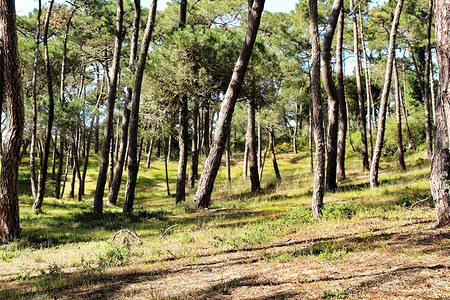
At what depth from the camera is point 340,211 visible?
7.15 m

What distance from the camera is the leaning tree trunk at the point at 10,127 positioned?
7074 mm

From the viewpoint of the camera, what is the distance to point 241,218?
848cm

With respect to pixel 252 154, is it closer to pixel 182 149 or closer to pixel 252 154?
pixel 252 154

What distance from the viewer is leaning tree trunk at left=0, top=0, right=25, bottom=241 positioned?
707cm

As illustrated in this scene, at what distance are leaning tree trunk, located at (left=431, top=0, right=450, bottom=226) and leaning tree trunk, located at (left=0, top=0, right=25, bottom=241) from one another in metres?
8.09

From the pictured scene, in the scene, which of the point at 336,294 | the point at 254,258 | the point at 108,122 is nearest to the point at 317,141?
the point at 254,258

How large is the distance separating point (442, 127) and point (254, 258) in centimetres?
349

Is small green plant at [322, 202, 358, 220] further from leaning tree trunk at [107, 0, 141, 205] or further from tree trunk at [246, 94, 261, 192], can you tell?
leaning tree trunk at [107, 0, 141, 205]

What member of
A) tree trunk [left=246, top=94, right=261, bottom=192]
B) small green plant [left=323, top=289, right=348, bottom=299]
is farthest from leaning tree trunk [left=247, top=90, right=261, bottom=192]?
small green plant [left=323, top=289, right=348, bottom=299]

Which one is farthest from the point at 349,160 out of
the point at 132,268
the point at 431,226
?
the point at 132,268

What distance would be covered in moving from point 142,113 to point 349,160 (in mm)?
17367

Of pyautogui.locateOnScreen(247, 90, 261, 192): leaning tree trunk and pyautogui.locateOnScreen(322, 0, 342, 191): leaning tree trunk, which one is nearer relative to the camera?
pyautogui.locateOnScreen(322, 0, 342, 191): leaning tree trunk

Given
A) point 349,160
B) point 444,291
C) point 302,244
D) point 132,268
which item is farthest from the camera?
point 349,160

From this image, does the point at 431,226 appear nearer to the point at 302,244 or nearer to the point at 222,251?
the point at 302,244
